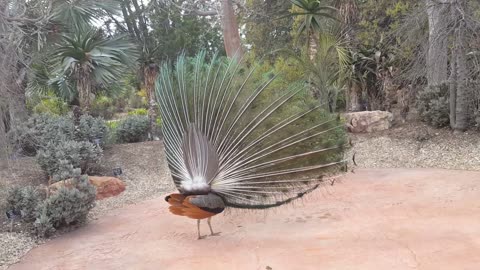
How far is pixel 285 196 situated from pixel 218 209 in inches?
30.1

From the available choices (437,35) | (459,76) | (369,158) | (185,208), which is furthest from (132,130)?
(459,76)

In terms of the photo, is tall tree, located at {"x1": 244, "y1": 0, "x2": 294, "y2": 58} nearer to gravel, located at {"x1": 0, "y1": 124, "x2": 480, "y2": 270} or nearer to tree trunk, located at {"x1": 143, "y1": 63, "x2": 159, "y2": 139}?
tree trunk, located at {"x1": 143, "y1": 63, "x2": 159, "y2": 139}

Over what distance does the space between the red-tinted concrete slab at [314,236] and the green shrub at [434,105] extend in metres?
2.82

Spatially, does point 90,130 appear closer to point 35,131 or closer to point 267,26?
point 35,131

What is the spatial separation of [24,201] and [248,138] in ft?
10.8

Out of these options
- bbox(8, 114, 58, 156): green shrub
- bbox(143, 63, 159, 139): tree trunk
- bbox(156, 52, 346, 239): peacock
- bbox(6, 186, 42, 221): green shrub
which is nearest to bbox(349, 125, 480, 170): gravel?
bbox(156, 52, 346, 239): peacock

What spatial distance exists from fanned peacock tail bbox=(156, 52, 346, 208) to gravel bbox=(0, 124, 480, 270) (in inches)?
97.9

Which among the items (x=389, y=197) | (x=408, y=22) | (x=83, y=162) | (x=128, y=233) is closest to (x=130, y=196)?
(x=83, y=162)

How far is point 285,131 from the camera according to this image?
525 cm

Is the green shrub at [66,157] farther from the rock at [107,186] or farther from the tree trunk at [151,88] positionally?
the tree trunk at [151,88]

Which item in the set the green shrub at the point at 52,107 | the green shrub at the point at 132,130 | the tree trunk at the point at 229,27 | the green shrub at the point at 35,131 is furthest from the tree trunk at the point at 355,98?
the green shrub at the point at 52,107

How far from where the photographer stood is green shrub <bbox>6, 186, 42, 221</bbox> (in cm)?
623

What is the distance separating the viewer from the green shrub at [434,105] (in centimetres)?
947

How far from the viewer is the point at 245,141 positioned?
523cm
